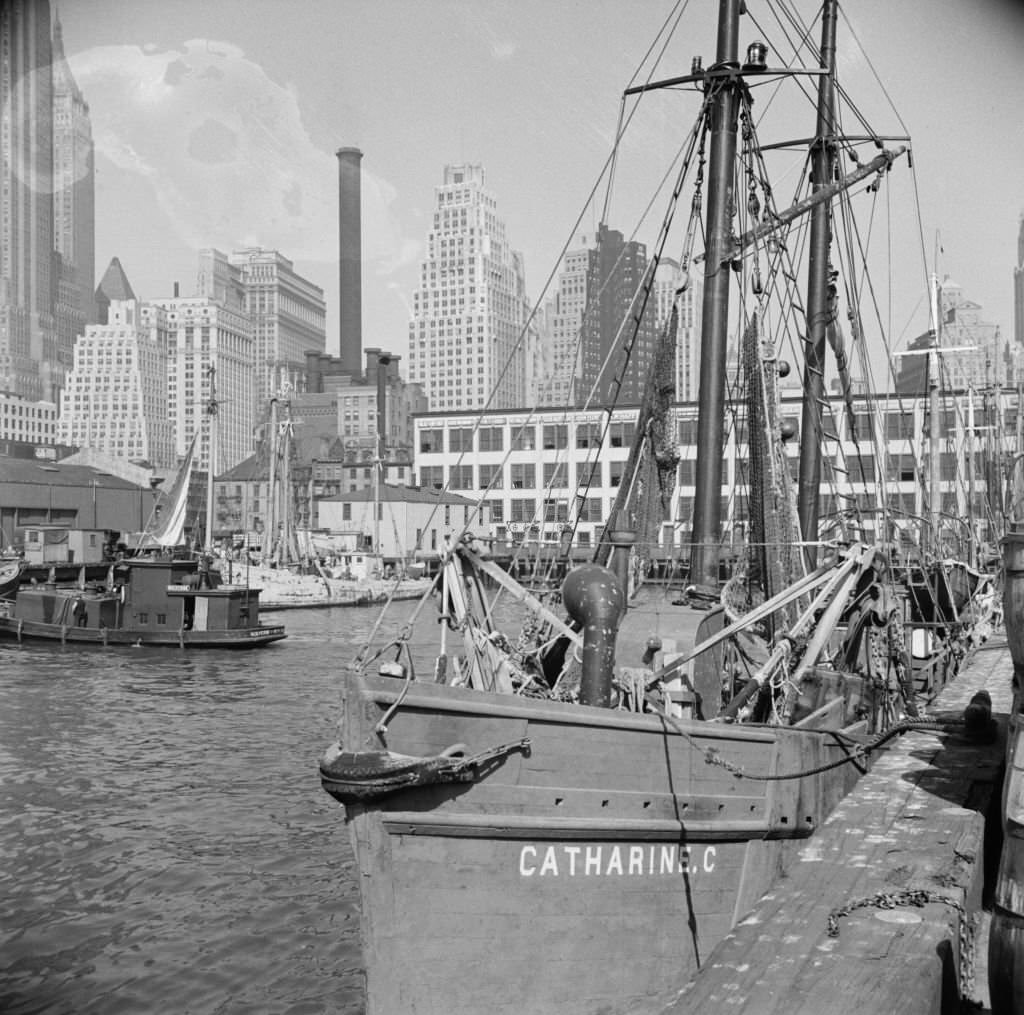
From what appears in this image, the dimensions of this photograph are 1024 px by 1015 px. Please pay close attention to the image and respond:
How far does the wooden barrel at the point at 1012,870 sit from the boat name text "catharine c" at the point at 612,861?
5375 mm

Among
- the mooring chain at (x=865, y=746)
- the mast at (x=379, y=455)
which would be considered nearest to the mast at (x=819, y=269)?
the mooring chain at (x=865, y=746)

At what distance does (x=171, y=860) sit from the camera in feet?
56.2

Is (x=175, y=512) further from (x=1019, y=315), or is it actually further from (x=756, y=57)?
(x=1019, y=315)

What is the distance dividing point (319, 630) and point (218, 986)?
4303 cm

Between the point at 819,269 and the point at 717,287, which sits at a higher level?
the point at 819,269

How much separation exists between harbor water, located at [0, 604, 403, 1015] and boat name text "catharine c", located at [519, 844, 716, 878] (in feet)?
14.3

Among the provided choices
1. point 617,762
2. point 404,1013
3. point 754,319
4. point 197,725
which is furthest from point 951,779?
point 197,725

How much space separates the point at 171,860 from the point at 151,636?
2878cm

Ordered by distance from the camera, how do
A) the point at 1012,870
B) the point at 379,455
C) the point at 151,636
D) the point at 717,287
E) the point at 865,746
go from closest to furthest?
the point at 1012,870 < the point at 865,746 < the point at 717,287 < the point at 151,636 < the point at 379,455

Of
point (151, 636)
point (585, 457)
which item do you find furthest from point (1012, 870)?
point (585, 457)

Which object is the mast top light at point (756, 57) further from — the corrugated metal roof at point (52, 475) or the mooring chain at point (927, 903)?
the corrugated metal roof at point (52, 475)

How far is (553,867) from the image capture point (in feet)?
32.3

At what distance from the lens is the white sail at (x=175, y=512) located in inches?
2359

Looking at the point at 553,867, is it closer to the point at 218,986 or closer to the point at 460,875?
the point at 460,875
